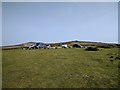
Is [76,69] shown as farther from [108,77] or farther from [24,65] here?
[24,65]

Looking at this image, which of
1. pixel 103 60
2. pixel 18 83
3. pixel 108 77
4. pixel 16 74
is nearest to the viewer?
pixel 18 83

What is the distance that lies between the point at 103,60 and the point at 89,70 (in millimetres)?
7689

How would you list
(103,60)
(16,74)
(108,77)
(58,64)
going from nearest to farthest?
1. (108,77)
2. (16,74)
3. (58,64)
4. (103,60)

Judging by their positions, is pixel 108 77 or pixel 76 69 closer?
pixel 108 77

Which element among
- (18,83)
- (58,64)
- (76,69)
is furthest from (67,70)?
(18,83)

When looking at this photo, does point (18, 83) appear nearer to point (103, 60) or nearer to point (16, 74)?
point (16, 74)

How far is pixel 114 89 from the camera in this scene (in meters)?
23.7

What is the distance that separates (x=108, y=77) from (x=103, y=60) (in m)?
9.75

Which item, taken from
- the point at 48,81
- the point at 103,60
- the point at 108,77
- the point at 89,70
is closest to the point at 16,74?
the point at 48,81

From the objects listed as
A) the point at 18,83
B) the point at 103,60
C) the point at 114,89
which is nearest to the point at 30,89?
the point at 18,83

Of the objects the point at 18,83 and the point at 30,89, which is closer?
the point at 30,89

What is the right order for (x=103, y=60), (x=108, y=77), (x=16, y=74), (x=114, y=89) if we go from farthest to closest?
(x=103, y=60) < (x=16, y=74) < (x=108, y=77) < (x=114, y=89)

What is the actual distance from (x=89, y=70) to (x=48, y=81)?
24.0 feet

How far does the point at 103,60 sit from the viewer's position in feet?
121
